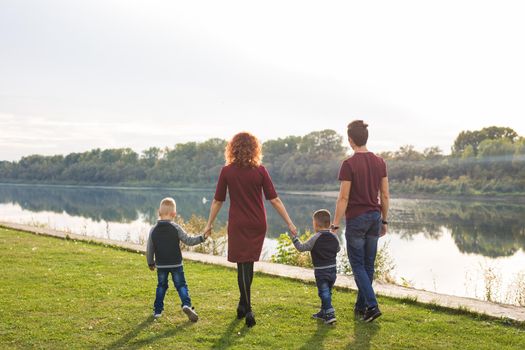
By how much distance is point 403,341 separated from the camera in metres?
4.70

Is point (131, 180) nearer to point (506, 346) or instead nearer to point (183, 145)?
point (183, 145)

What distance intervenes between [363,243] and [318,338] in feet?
3.47

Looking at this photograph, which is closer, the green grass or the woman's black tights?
the green grass

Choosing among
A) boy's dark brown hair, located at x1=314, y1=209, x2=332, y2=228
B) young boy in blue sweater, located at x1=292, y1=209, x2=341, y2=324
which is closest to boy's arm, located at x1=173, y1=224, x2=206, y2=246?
young boy in blue sweater, located at x1=292, y1=209, x2=341, y2=324

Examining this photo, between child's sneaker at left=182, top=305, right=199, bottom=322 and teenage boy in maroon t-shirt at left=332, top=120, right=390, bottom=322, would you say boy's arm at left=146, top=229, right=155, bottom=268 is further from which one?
teenage boy in maroon t-shirt at left=332, top=120, right=390, bottom=322

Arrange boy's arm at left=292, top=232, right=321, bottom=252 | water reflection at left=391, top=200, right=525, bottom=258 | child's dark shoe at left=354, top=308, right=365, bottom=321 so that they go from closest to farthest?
boy's arm at left=292, top=232, right=321, bottom=252 < child's dark shoe at left=354, top=308, right=365, bottom=321 < water reflection at left=391, top=200, right=525, bottom=258

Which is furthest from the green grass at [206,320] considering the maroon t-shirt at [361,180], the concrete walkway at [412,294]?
the maroon t-shirt at [361,180]

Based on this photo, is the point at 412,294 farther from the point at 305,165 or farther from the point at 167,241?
the point at 305,165

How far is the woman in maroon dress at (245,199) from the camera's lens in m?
5.04

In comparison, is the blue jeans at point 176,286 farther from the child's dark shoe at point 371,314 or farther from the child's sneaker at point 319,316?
the child's dark shoe at point 371,314

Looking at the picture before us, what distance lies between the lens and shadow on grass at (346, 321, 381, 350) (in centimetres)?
454

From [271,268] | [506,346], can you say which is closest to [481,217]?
[271,268]

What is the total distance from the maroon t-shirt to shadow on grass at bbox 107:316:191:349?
2063 millimetres

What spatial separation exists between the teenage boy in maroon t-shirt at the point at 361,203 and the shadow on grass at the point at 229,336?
1292 millimetres
